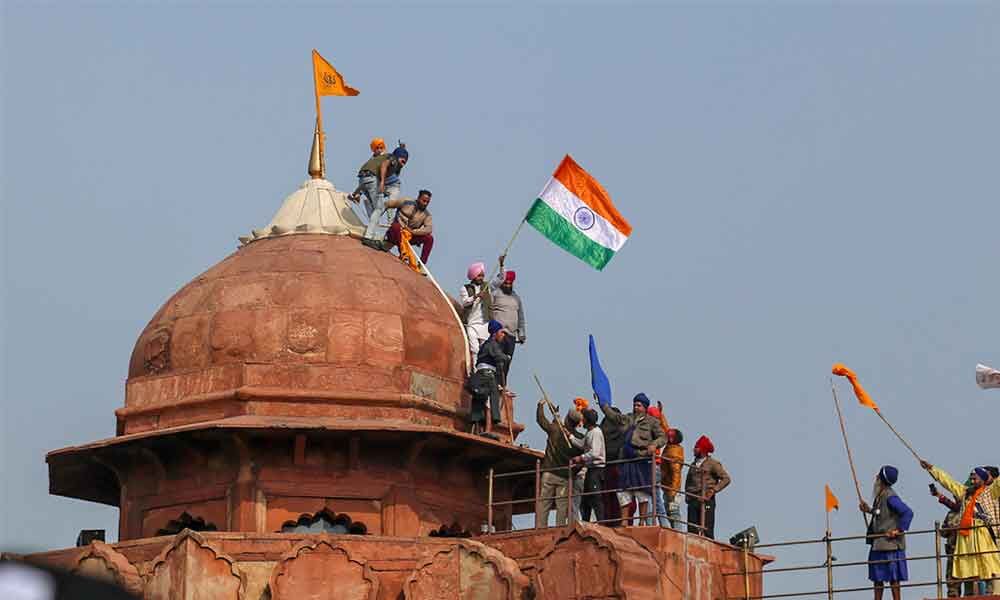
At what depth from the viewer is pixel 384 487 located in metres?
18.6

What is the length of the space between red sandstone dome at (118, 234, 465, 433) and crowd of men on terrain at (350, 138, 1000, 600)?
66 centimetres

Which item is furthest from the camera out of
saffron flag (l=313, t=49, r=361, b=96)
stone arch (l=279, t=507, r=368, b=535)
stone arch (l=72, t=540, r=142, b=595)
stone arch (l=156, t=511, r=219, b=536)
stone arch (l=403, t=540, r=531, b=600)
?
saffron flag (l=313, t=49, r=361, b=96)

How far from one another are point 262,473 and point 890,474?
7396 millimetres

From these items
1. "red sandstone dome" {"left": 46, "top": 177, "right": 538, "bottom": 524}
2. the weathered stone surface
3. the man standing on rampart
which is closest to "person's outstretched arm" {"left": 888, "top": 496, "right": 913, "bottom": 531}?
the weathered stone surface

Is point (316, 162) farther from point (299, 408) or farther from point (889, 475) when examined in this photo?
point (889, 475)

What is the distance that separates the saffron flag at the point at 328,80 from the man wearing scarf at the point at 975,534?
1085cm

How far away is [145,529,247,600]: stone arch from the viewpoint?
1656cm

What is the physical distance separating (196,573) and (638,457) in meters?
5.05

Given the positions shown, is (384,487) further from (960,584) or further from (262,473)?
(960,584)

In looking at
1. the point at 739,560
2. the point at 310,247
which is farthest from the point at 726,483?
the point at 310,247

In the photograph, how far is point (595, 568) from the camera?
15.8 m

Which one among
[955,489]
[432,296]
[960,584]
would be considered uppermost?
[432,296]

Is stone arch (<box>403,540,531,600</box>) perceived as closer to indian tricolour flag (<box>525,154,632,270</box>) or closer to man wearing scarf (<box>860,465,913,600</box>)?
man wearing scarf (<box>860,465,913,600</box>)

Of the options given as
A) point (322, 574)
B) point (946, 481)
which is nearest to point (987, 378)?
point (946, 481)
